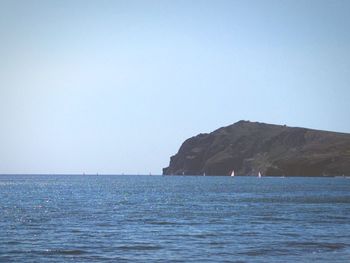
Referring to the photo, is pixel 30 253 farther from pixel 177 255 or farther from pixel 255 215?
pixel 255 215

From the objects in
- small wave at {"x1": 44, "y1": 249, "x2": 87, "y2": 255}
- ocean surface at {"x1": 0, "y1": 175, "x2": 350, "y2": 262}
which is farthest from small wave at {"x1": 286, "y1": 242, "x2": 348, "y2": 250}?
small wave at {"x1": 44, "y1": 249, "x2": 87, "y2": 255}

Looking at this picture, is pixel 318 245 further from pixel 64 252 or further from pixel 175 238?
pixel 64 252

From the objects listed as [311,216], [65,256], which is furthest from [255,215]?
[65,256]

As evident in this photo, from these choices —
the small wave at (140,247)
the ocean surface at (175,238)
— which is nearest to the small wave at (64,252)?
the ocean surface at (175,238)

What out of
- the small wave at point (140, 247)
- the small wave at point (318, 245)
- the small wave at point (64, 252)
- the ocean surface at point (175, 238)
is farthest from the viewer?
the small wave at point (318, 245)

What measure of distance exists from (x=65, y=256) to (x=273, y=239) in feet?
61.9

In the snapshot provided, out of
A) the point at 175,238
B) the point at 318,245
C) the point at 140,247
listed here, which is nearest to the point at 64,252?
the point at 140,247

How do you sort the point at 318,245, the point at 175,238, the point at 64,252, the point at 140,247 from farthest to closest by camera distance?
the point at 175,238
the point at 318,245
the point at 140,247
the point at 64,252

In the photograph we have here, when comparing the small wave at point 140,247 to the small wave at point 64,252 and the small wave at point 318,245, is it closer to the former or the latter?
the small wave at point 64,252

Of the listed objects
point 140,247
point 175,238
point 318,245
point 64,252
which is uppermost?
point 318,245

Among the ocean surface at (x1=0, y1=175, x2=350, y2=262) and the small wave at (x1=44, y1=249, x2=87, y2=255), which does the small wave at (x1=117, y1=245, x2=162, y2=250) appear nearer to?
the ocean surface at (x1=0, y1=175, x2=350, y2=262)

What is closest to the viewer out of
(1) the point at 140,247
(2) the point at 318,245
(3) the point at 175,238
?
(1) the point at 140,247

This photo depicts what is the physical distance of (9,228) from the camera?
52688 millimetres

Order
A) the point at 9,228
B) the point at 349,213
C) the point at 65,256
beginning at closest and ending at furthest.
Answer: the point at 65,256 < the point at 9,228 < the point at 349,213
